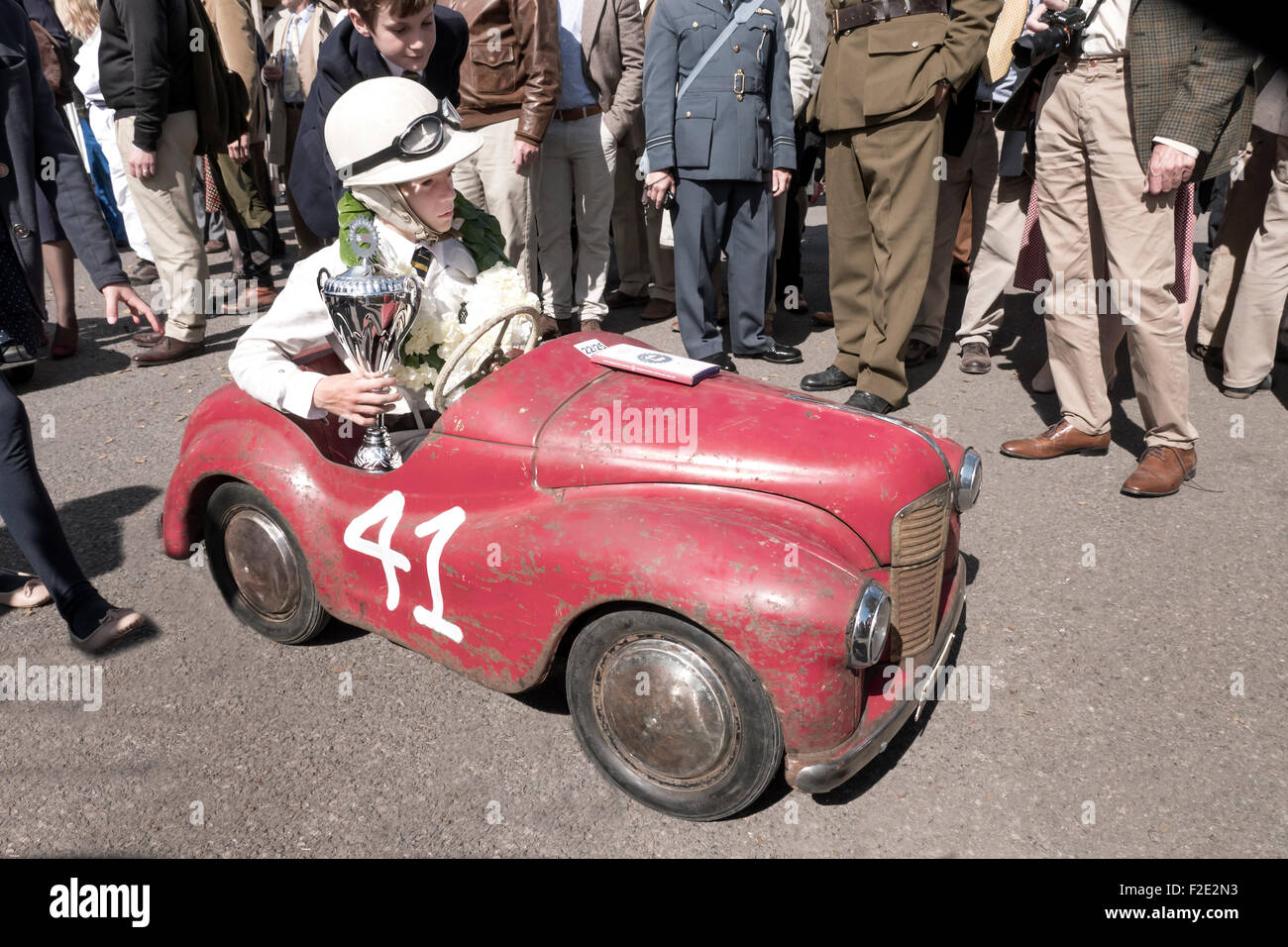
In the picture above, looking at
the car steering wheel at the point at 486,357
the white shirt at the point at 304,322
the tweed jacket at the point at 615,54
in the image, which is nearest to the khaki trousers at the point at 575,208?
the tweed jacket at the point at 615,54

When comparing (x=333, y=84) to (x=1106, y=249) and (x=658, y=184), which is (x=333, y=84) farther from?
(x=1106, y=249)

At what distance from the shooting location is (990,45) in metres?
4.68

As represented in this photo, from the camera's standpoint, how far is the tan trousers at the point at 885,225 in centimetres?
475

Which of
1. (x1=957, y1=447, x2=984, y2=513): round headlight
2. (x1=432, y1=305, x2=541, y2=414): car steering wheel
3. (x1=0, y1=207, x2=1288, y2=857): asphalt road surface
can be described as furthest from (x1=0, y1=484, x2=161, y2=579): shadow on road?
(x1=957, y1=447, x2=984, y2=513): round headlight

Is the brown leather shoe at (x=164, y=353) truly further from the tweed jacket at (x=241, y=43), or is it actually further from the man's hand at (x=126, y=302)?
the man's hand at (x=126, y=302)

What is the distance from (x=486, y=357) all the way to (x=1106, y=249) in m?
3.02

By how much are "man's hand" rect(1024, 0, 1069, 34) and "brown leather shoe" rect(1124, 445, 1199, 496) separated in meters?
1.97

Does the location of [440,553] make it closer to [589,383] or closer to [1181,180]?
[589,383]

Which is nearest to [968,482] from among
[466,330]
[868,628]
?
[868,628]

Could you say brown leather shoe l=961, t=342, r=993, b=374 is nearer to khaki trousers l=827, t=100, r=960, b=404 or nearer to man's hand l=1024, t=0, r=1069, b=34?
khaki trousers l=827, t=100, r=960, b=404

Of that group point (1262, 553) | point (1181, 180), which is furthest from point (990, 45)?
point (1262, 553)

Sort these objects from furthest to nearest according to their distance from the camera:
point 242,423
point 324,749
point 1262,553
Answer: point 1262,553, point 242,423, point 324,749

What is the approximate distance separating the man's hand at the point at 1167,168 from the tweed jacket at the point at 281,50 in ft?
17.0
